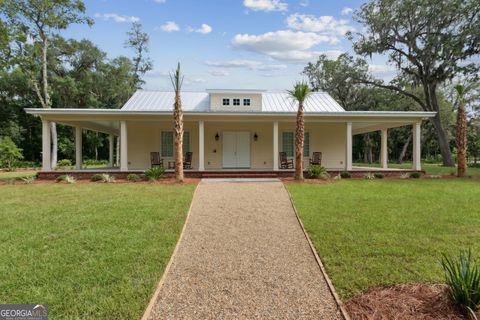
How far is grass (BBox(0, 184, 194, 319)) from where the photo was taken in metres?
3.20

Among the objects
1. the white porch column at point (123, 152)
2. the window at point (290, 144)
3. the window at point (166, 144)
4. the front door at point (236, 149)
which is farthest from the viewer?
the window at point (290, 144)

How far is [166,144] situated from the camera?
619 inches

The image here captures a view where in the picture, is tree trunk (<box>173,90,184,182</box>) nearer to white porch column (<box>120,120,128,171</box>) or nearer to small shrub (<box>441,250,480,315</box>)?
white porch column (<box>120,120,128,171</box>)

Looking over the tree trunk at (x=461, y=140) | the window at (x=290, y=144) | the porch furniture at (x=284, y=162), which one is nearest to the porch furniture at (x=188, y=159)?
the porch furniture at (x=284, y=162)

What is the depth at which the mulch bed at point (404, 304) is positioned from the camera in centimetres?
294

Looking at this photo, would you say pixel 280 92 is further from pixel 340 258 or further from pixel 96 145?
pixel 96 145

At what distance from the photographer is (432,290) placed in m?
3.34

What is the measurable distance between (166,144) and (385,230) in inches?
476

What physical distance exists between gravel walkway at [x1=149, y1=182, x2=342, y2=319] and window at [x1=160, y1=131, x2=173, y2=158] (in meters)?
9.34

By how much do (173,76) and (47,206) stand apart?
590 cm

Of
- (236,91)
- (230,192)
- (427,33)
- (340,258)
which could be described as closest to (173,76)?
(230,192)

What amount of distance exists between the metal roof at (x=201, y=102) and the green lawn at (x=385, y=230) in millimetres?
8664

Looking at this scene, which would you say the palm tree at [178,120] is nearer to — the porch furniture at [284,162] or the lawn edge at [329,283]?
the porch furniture at [284,162]

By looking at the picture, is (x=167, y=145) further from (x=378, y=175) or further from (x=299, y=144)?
(x=378, y=175)
